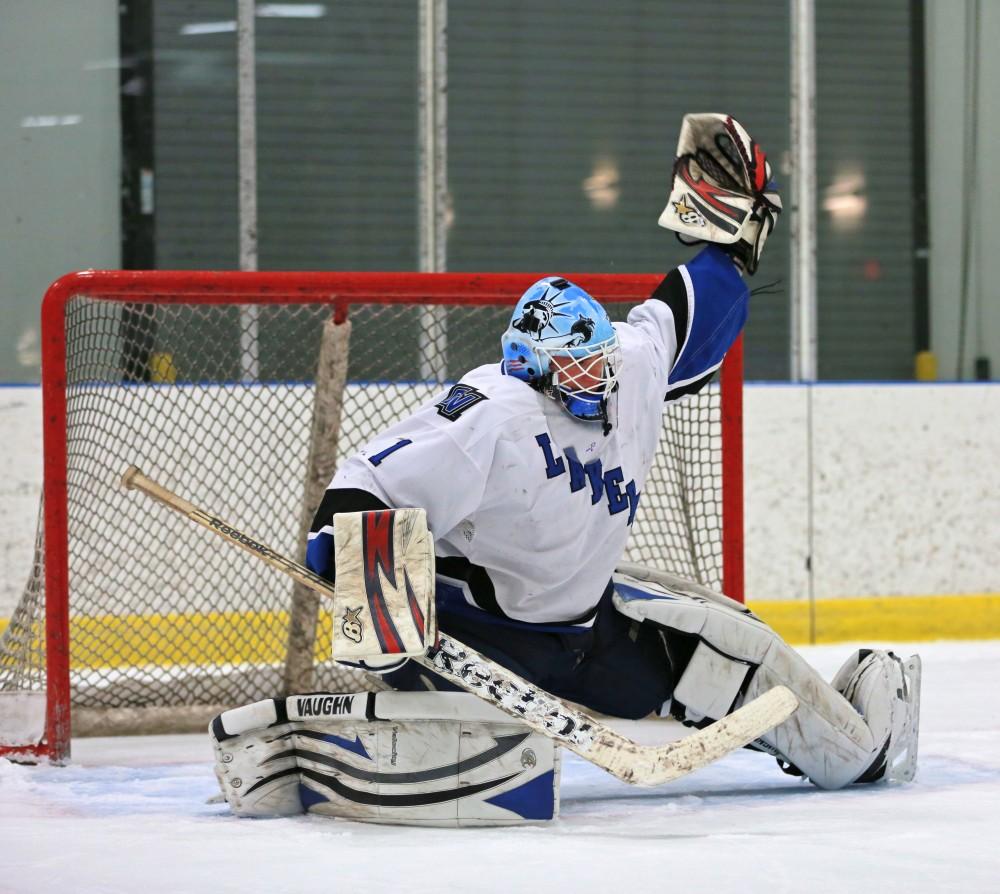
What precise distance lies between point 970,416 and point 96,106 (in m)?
3.18

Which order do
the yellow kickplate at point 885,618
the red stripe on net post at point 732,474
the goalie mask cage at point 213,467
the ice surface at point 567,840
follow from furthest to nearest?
the yellow kickplate at point 885,618 < the red stripe on net post at point 732,474 < the goalie mask cage at point 213,467 < the ice surface at point 567,840

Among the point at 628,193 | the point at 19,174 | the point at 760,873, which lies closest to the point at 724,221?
the point at 760,873

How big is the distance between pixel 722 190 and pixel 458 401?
2.73 ft

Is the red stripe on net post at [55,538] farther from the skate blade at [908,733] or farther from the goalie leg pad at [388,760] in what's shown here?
the skate blade at [908,733]

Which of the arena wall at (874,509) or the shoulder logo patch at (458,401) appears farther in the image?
the arena wall at (874,509)

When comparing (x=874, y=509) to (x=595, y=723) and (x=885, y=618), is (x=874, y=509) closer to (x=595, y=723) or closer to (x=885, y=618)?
(x=885, y=618)

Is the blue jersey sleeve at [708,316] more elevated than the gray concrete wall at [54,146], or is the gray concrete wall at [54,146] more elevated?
the gray concrete wall at [54,146]

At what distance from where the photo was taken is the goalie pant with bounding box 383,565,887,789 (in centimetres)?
272

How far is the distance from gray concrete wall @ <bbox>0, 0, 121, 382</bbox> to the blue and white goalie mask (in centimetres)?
291

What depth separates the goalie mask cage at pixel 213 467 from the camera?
3266 mm

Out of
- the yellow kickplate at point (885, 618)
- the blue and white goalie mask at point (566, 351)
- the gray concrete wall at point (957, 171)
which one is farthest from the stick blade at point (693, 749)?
the gray concrete wall at point (957, 171)

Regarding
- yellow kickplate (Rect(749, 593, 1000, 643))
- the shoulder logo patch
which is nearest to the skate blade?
the shoulder logo patch

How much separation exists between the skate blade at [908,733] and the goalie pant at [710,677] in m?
0.06

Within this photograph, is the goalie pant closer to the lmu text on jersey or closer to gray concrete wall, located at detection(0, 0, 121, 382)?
the lmu text on jersey
